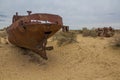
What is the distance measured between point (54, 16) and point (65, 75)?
2936 millimetres

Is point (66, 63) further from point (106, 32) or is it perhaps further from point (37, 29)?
point (106, 32)

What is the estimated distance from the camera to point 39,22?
13484 millimetres

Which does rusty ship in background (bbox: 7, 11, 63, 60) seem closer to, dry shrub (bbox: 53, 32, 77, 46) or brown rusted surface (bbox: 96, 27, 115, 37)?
dry shrub (bbox: 53, 32, 77, 46)

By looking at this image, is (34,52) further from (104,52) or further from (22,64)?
(104,52)

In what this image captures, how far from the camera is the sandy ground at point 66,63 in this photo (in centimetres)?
1273

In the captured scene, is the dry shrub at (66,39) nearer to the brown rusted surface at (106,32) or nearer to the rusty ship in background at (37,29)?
the rusty ship in background at (37,29)

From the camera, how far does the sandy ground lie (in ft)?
41.8

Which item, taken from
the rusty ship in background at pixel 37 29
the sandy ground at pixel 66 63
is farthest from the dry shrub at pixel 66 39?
the rusty ship in background at pixel 37 29

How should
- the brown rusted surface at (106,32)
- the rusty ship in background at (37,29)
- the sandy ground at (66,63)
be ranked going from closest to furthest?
the sandy ground at (66,63) → the rusty ship in background at (37,29) → the brown rusted surface at (106,32)

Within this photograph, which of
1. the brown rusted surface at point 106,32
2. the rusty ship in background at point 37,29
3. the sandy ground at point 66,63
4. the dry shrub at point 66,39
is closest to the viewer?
the sandy ground at point 66,63

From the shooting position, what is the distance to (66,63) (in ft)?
47.3

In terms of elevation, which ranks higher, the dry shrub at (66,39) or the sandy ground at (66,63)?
the dry shrub at (66,39)

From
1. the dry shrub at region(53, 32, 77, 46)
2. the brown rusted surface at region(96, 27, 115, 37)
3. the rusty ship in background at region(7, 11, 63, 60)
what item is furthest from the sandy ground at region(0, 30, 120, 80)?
the brown rusted surface at region(96, 27, 115, 37)

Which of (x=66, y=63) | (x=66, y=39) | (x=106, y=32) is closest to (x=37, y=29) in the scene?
(x=66, y=63)
